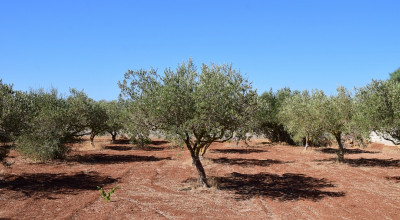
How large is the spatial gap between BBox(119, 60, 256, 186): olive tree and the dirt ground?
4347mm

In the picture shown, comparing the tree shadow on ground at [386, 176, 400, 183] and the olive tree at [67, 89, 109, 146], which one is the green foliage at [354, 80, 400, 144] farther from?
the olive tree at [67, 89, 109, 146]

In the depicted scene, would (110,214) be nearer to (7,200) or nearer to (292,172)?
(7,200)

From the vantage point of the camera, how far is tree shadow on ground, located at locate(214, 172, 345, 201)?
19062mm

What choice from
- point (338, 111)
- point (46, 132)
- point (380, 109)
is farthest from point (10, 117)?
point (338, 111)

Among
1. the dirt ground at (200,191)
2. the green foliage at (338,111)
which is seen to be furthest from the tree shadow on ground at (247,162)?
the green foliage at (338,111)

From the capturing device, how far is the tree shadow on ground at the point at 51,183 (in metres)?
19.0

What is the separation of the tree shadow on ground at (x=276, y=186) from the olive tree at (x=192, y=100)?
16.0 feet

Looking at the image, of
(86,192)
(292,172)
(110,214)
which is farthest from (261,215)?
(292,172)

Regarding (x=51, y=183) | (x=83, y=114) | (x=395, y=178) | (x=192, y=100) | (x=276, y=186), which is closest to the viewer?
(x=192, y=100)

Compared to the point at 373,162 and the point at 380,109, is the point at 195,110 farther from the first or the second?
the point at 373,162

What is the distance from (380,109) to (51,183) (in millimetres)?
24916

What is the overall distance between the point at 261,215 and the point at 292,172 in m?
14.1

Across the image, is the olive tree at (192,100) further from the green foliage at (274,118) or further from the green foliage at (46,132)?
the green foliage at (274,118)

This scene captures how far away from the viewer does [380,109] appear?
68.4ft
